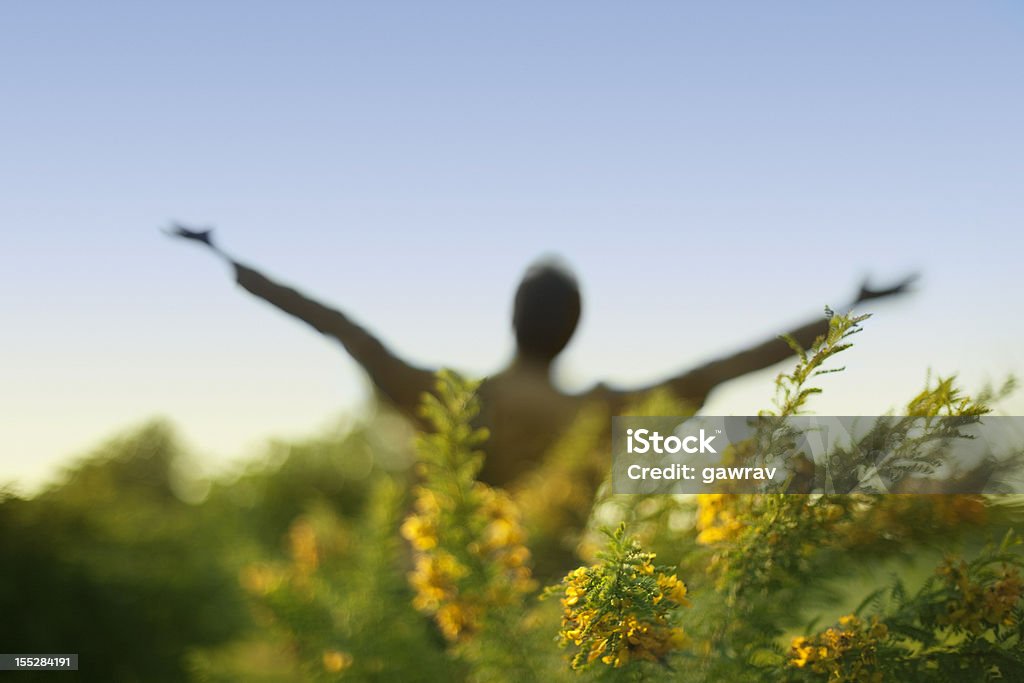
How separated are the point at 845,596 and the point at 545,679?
23.2 inches

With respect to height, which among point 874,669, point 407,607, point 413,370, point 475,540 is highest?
point 413,370

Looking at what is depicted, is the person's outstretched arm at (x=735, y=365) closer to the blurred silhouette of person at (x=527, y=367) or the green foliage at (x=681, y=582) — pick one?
the blurred silhouette of person at (x=527, y=367)

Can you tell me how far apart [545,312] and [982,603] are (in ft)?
4.66

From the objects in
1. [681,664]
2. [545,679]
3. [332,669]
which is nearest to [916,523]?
[681,664]

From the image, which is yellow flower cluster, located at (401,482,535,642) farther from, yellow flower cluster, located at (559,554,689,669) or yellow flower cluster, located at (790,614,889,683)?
yellow flower cluster, located at (790,614,889,683)

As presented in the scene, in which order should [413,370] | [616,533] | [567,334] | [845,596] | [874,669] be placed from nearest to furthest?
[616,533], [874,669], [845,596], [413,370], [567,334]

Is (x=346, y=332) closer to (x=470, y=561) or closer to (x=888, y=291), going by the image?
(x=470, y=561)

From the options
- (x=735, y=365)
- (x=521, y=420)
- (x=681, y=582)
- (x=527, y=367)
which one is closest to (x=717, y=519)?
(x=681, y=582)

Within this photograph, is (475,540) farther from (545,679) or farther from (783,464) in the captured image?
(783,464)

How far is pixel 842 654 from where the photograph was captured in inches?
37.7

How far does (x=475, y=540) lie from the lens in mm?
1006

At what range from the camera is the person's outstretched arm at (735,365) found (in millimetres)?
1962

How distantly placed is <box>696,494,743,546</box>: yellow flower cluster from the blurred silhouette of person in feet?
2.73

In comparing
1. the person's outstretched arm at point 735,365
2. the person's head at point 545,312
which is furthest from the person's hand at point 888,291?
the person's head at point 545,312
